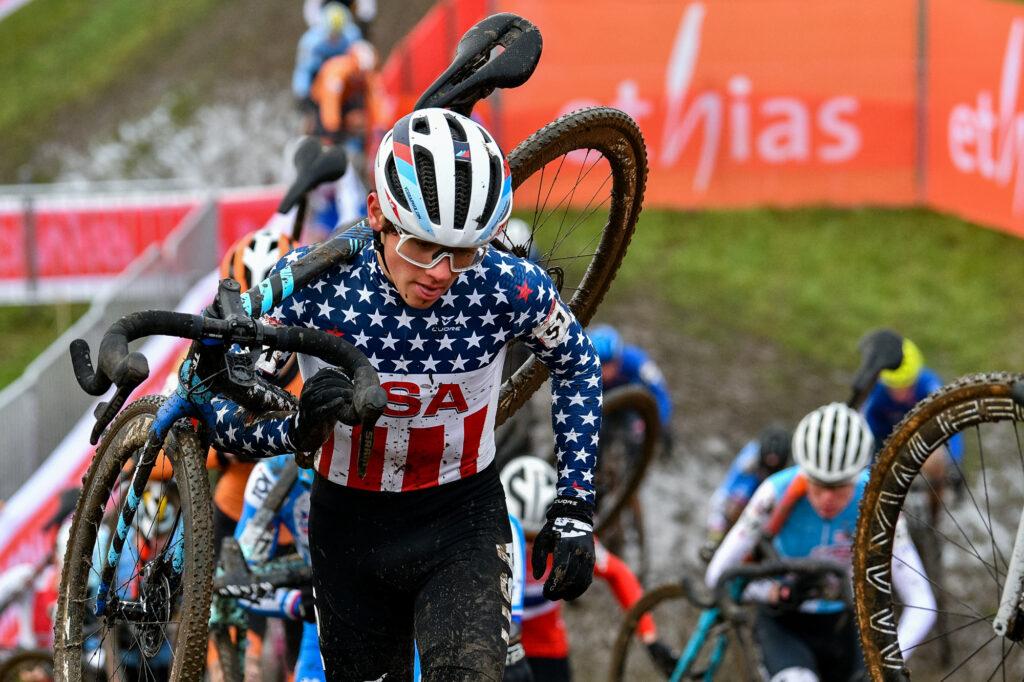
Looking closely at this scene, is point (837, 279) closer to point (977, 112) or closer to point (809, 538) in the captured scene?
point (977, 112)

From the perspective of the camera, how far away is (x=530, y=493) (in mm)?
9070

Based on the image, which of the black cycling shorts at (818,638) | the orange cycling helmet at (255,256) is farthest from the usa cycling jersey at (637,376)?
the orange cycling helmet at (255,256)

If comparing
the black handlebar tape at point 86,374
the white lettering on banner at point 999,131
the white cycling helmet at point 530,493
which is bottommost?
the white cycling helmet at point 530,493

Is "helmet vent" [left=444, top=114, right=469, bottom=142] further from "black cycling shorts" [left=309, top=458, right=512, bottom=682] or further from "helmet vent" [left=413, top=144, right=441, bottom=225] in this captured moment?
"black cycling shorts" [left=309, top=458, right=512, bottom=682]

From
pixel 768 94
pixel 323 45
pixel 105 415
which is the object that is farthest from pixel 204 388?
pixel 768 94

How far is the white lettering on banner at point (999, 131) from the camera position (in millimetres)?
16969

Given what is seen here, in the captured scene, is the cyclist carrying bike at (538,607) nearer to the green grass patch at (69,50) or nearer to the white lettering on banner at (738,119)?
the white lettering on banner at (738,119)

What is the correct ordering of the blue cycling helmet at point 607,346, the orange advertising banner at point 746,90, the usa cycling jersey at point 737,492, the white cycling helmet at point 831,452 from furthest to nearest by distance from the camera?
the orange advertising banner at point 746,90, the blue cycling helmet at point 607,346, the usa cycling jersey at point 737,492, the white cycling helmet at point 831,452

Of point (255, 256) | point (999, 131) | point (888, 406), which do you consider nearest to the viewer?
point (255, 256)

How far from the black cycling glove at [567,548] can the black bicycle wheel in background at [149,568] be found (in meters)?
1.17

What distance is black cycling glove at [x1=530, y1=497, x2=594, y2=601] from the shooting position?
5312mm

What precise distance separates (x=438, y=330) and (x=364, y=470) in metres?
0.53

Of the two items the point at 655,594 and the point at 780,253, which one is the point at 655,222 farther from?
the point at 655,594

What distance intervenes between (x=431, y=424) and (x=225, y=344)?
0.84 metres
